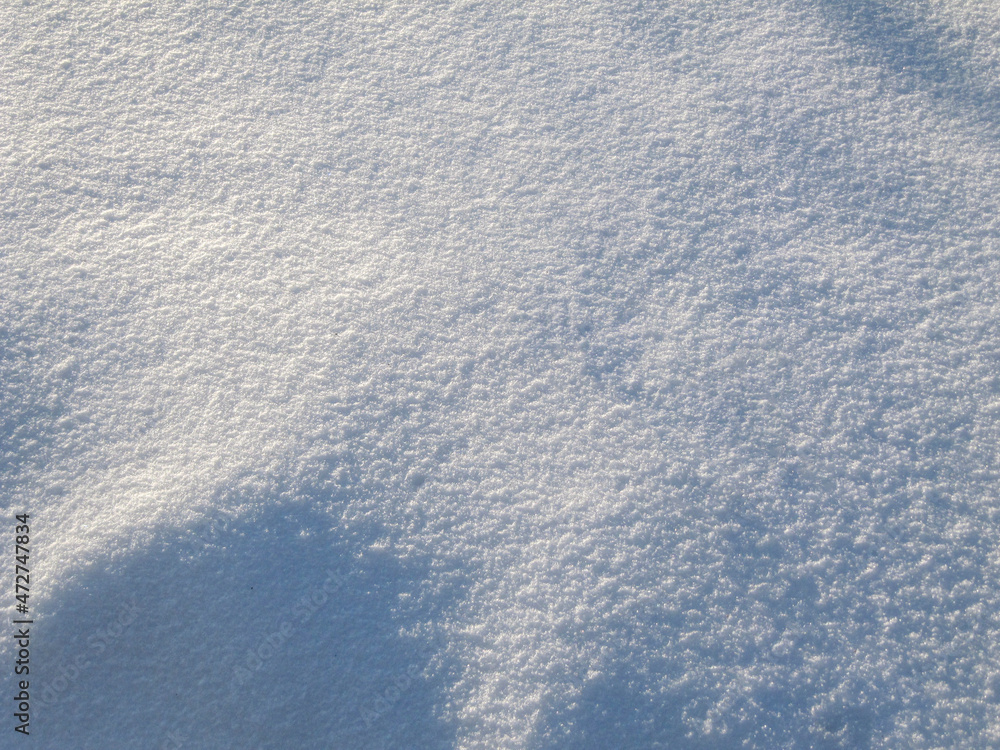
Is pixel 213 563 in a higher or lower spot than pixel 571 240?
lower

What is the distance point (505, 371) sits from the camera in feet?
5.12

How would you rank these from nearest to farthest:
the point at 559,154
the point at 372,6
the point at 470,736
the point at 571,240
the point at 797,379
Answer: the point at 470,736, the point at 797,379, the point at 571,240, the point at 559,154, the point at 372,6

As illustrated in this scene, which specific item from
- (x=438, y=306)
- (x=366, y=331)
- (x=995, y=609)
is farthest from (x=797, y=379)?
(x=366, y=331)

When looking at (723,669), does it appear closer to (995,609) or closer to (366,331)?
(995,609)

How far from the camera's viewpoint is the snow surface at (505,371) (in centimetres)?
129

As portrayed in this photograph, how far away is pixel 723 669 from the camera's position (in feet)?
4.16

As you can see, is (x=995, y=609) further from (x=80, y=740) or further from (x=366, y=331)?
(x=80, y=740)

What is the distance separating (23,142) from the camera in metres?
1.87

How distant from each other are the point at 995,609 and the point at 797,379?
1.93 feet

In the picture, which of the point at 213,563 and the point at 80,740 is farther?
the point at 213,563

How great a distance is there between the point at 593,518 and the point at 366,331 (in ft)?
2.32

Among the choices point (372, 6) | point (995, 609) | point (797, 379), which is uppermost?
point (372, 6)

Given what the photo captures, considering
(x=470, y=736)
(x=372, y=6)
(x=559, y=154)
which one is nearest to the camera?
(x=470, y=736)

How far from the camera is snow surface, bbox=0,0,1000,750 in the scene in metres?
1.29
